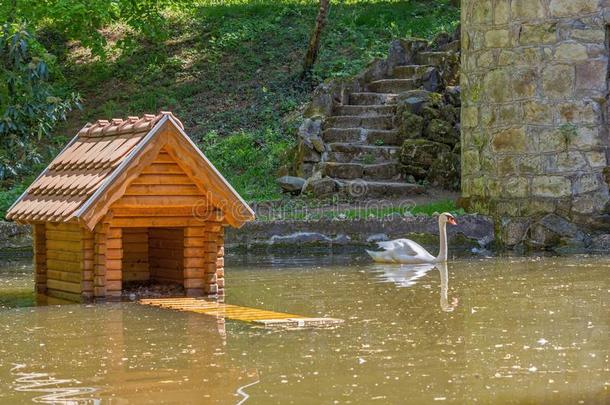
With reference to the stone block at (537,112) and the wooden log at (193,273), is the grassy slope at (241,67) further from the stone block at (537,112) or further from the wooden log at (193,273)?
the wooden log at (193,273)

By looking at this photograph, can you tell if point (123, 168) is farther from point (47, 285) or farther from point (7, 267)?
point (7, 267)

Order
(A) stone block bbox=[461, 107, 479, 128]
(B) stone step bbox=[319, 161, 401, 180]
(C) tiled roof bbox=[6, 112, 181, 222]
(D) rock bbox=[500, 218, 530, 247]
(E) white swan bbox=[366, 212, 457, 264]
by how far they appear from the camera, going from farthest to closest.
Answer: (B) stone step bbox=[319, 161, 401, 180] < (A) stone block bbox=[461, 107, 479, 128] < (D) rock bbox=[500, 218, 530, 247] < (E) white swan bbox=[366, 212, 457, 264] < (C) tiled roof bbox=[6, 112, 181, 222]

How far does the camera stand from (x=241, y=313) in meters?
9.44

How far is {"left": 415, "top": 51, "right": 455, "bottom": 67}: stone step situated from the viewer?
20734 millimetres

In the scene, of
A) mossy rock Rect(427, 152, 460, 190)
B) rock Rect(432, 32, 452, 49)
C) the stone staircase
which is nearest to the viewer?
the stone staircase

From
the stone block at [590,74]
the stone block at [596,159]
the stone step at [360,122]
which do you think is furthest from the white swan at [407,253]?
the stone step at [360,122]

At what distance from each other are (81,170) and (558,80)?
22.9 feet

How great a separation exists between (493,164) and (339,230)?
247cm

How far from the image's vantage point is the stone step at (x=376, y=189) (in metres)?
18.0

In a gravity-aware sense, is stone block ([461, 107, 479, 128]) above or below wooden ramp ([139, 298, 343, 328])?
above

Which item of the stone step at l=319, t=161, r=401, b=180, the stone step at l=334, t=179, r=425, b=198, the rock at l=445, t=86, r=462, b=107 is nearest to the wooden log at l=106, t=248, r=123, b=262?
the stone step at l=334, t=179, r=425, b=198

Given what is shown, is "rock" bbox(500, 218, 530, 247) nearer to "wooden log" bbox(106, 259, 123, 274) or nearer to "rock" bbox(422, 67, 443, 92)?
"rock" bbox(422, 67, 443, 92)

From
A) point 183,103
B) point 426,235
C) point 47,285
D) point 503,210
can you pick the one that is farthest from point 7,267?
point 183,103

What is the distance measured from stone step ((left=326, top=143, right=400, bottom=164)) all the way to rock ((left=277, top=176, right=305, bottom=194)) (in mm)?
796
